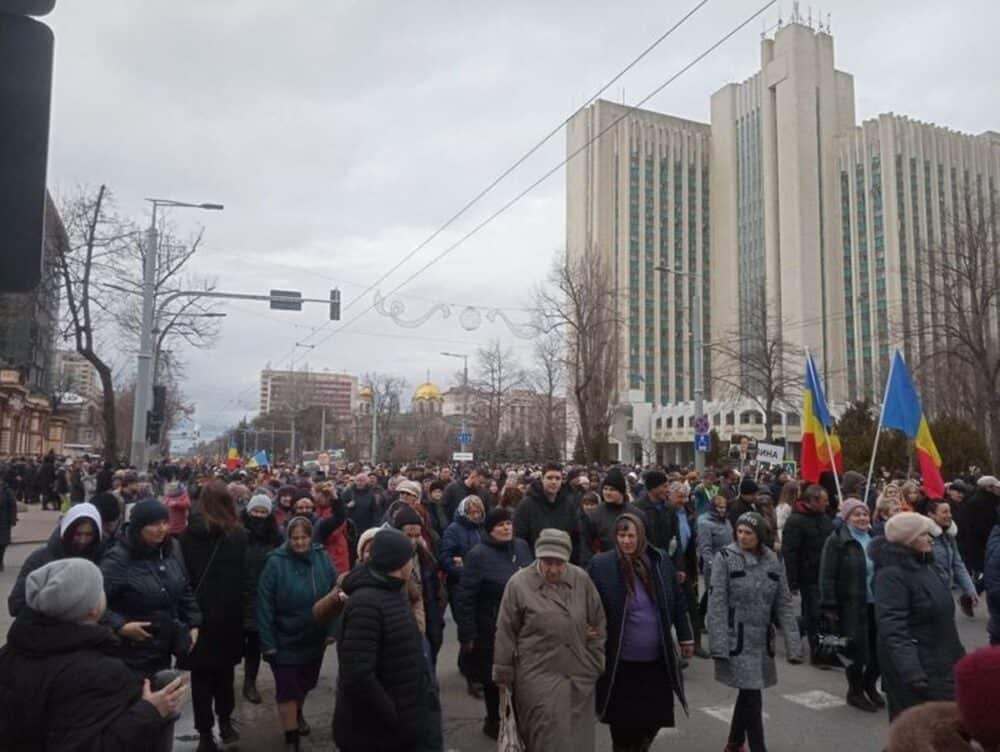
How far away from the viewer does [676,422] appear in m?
81.6

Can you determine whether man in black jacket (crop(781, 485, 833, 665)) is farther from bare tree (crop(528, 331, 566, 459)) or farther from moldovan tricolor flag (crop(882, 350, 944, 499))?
bare tree (crop(528, 331, 566, 459))

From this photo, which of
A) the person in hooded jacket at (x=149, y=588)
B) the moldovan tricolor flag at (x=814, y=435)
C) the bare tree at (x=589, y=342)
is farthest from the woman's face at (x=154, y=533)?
the bare tree at (x=589, y=342)

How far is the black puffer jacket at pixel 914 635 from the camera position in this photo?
4.61 m

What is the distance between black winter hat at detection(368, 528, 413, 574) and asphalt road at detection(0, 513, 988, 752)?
2488mm

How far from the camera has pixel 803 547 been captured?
331 inches

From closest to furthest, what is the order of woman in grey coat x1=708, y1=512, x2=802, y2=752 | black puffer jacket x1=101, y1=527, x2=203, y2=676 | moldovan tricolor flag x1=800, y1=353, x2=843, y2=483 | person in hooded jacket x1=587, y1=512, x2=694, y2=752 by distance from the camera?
black puffer jacket x1=101, y1=527, x2=203, y2=676, person in hooded jacket x1=587, y1=512, x2=694, y2=752, woman in grey coat x1=708, y1=512, x2=802, y2=752, moldovan tricolor flag x1=800, y1=353, x2=843, y2=483

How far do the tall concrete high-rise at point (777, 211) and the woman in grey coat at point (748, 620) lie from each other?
72.0 meters

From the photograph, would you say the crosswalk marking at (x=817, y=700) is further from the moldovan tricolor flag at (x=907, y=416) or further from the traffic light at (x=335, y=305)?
the traffic light at (x=335, y=305)

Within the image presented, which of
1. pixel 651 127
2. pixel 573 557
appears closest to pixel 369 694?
pixel 573 557

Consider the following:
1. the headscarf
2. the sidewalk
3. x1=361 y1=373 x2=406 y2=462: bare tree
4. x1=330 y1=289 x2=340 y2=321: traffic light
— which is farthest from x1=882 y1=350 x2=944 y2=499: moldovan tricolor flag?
x1=361 y1=373 x2=406 y2=462: bare tree

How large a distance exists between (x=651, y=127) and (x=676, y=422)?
4324 cm

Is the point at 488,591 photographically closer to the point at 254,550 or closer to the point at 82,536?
the point at 254,550

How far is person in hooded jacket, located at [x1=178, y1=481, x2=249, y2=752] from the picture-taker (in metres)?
5.85

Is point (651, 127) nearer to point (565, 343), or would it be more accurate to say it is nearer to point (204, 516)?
point (565, 343)
